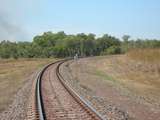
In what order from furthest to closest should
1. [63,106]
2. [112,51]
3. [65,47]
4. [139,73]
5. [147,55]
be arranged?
[112,51] < [65,47] < [147,55] < [139,73] < [63,106]

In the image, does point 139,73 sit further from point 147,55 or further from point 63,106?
point 63,106

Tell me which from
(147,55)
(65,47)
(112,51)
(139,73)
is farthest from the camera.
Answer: (112,51)

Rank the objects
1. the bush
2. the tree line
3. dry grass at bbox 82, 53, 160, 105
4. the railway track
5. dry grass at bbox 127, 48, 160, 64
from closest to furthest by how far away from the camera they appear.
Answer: the railway track < dry grass at bbox 82, 53, 160, 105 < dry grass at bbox 127, 48, 160, 64 < the tree line < the bush

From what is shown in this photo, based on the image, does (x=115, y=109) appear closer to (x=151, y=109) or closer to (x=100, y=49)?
(x=151, y=109)

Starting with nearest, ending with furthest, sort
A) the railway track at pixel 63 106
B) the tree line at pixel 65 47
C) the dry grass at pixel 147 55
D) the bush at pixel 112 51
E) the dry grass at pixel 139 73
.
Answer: the railway track at pixel 63 106
the dry grass at pixel 139 73
the dry grass at pixel 147 55
the tree line at pixel 65 47
the bush at pixel 112 51

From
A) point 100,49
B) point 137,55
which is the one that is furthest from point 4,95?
point 100,49

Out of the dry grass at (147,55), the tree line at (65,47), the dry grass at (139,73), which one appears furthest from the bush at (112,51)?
the dry grass at (147,55)

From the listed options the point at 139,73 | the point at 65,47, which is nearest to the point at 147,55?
the point at 139,73

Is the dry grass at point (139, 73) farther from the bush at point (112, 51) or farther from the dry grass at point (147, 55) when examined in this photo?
the bush at point (112, 51)

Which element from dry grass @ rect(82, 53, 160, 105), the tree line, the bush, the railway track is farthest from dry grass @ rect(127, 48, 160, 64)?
the bush

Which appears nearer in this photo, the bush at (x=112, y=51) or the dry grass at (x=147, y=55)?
the dry grass at (x=147, y=55)

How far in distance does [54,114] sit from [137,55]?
104 ft

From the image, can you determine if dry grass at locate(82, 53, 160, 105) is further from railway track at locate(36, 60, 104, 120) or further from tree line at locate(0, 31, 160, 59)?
tree line at locate(0, 31, 160, 59)

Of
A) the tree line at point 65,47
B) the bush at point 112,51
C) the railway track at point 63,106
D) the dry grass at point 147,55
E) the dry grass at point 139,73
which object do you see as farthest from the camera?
the bush at point 112,51
